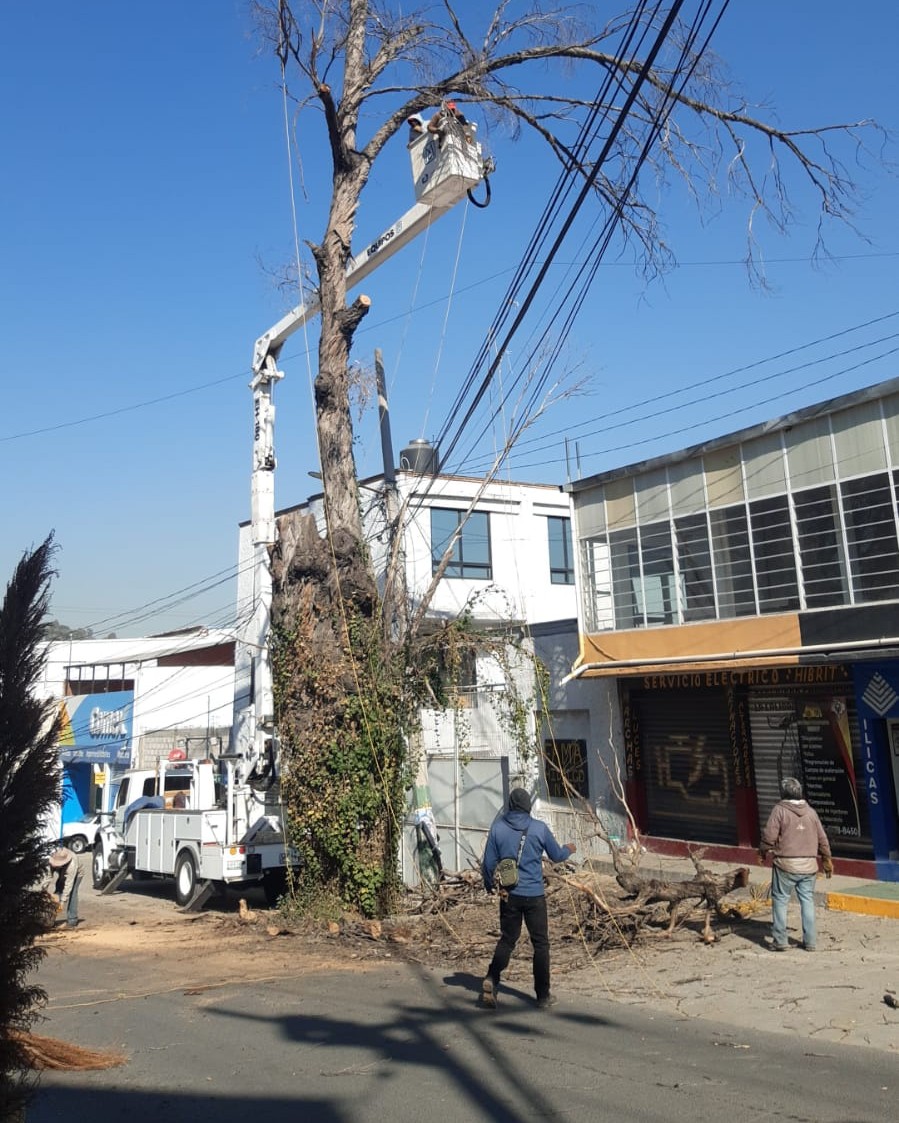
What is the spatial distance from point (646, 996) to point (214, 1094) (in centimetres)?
389

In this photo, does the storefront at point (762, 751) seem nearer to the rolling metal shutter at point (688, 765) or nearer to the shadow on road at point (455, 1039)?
the rolling metal shutter at point (688, 765)

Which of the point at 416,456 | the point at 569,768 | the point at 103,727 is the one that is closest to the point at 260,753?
the point at 569,768

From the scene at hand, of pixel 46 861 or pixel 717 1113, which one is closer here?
pixel 46 861

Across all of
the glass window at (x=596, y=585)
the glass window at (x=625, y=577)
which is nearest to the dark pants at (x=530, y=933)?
the glass window at (x=625, y=577)

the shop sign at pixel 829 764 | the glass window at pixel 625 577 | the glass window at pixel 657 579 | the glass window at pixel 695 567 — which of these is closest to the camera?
the shop sign at pixel 829 764

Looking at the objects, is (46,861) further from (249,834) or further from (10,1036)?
(249,834)

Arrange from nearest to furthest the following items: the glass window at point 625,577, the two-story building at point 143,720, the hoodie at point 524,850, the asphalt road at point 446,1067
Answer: the asphalt road at point 446,1067 → the hoodie at point 524,850 → the glass window at point 625,577 → the two-story building at point 143,720

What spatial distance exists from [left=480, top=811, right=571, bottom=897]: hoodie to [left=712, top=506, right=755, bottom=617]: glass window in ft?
28.3

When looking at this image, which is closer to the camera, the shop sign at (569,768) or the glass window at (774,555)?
the glass window at (774,555)

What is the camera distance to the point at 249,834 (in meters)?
15.9

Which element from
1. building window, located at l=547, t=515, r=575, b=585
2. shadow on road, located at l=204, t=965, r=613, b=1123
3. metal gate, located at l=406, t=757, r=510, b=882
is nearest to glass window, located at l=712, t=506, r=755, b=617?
metal gate, located at l=406, t=757, r=510, b=882

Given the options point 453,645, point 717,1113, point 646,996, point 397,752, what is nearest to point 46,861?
point 717,1113

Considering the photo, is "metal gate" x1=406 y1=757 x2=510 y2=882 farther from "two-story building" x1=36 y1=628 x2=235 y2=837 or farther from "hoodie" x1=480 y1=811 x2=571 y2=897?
"two-story building" x1=36 y1=628 x2=235 y2=837

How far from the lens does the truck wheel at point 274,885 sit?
15961 mm
